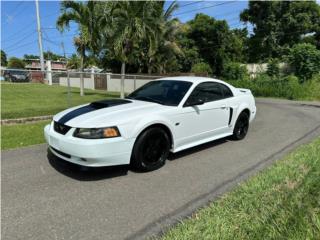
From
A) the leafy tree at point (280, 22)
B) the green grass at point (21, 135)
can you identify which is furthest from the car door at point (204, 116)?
the leafy tree at point (280, 22)

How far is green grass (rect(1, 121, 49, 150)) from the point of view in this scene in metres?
6.87

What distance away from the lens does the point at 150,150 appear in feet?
16.6

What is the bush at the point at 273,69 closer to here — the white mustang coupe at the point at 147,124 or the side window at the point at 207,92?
the white mustang coupe at the point at 147,124

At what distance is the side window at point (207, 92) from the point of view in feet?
19.5

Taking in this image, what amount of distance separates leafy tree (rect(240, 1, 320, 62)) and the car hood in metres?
29.3

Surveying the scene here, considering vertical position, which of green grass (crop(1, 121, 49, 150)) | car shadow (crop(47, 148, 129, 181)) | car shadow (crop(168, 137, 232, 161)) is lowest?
green grass (crop(1, 121, 49, 150))

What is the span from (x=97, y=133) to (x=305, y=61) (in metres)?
20.6

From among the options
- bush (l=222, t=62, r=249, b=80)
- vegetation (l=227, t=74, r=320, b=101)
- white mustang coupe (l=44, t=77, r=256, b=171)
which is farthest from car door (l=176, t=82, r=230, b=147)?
bush (l=222, t=62, r=249, b=80)

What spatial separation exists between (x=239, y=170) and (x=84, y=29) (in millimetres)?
14480

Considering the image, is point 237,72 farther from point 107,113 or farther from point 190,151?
point 107,113

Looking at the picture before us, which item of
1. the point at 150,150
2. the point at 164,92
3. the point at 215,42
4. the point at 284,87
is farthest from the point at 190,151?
the point at 215,42

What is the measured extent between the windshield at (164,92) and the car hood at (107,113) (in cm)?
26

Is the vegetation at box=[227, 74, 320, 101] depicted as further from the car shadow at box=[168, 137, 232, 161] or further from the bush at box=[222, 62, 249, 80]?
the car shadow at box=[168, 137, 232, 161]

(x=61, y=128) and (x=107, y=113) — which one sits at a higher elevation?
(x=107, y=113)
